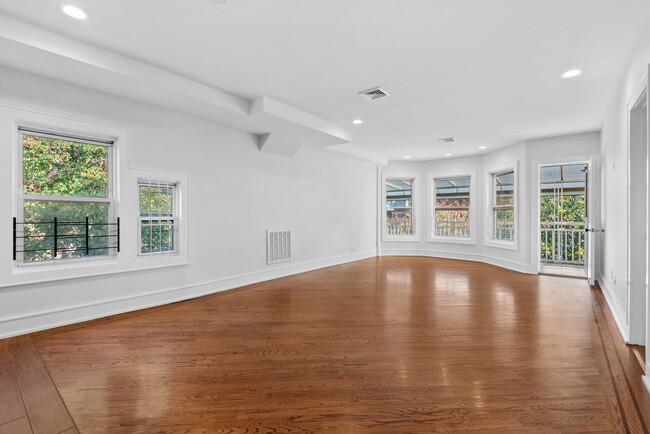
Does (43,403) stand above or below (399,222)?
below

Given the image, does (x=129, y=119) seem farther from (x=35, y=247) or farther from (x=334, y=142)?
(x=334, y=142)

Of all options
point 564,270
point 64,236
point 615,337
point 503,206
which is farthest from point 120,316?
point 564,270

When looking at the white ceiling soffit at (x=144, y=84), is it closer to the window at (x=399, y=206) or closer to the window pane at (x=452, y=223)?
the window at (x=399, y=206)

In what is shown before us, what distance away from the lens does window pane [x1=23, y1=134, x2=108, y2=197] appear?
3.08 meters

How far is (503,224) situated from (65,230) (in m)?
7.48

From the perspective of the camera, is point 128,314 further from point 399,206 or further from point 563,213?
point 563,213

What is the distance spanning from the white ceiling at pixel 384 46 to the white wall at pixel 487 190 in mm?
1414

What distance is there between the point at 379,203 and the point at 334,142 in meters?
3.15

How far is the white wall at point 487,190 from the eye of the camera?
225 inches

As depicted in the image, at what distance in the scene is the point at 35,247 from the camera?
309 cm

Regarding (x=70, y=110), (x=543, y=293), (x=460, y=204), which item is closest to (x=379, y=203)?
(x=460, y=204)

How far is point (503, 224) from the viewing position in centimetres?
696

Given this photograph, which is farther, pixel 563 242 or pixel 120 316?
pixel 563 242

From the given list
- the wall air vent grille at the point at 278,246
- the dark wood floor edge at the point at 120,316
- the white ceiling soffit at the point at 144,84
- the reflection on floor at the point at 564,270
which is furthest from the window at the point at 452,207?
the dark wood floor edge at the point at 120,316
